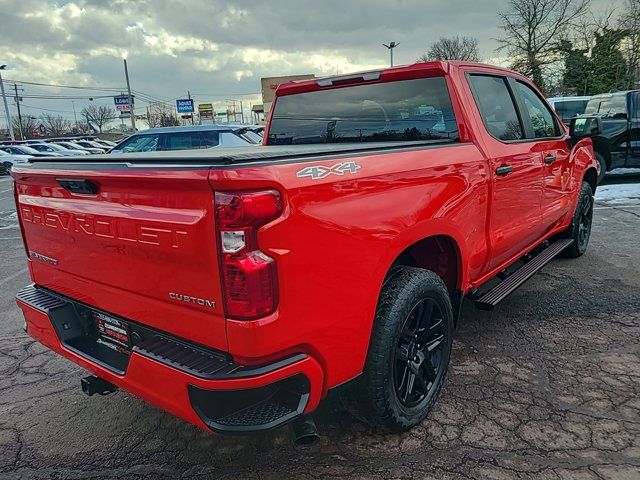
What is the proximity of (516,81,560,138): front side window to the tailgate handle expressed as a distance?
3.28 m

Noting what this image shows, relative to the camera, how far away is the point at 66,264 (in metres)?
2.52

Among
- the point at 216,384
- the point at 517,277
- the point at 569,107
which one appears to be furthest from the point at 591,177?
the point at 569,107

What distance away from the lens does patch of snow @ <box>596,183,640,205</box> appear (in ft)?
30.4

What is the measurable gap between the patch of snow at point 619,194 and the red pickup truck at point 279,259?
23.5 feet

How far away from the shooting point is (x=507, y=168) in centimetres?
335

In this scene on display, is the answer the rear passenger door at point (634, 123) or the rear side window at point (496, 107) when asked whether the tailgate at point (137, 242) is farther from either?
the rear passenger door at point (634, 123)

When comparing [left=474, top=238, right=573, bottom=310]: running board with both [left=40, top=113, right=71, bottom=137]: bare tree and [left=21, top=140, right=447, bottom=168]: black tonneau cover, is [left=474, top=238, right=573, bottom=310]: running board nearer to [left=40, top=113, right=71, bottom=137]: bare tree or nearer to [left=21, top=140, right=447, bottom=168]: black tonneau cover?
[left=21, top=140, right=447, bottom=168]: black tonneau cover

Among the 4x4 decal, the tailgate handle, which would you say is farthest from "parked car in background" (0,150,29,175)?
the 4x4 decal

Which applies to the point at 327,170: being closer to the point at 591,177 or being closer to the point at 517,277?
the point at 517,277

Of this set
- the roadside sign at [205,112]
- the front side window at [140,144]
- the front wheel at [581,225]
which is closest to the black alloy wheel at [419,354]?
the front wheel at [581,225]

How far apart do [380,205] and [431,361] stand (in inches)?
43.4

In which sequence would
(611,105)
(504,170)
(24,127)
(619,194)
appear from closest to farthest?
(504,170), (619,194), (611,105), (24,127)

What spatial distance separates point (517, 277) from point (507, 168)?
104 centimetres

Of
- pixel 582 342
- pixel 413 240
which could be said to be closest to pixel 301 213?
pixel 413 240
